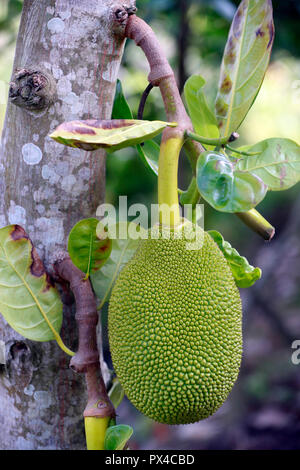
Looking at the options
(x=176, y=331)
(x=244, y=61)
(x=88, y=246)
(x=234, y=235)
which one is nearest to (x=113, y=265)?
(x=88, y=246)

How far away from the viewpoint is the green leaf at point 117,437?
63cm

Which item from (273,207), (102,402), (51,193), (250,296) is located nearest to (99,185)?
(51,193)

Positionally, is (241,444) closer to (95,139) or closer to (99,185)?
(99,185)

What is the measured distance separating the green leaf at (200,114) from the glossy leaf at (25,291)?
28 centimetres

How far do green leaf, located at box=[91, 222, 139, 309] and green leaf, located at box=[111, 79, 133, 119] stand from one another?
18 centimetres

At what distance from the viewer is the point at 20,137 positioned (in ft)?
2.34

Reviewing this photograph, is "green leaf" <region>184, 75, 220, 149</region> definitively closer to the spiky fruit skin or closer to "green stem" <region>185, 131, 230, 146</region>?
"green stem" <region>185, 131, 230, 146</region>

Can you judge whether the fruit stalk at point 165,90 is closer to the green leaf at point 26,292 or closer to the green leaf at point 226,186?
the green leaf at point 226,186

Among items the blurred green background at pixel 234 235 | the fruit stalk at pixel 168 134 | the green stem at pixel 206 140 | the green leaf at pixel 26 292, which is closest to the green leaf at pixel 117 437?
the green leaf at pixel 26 292

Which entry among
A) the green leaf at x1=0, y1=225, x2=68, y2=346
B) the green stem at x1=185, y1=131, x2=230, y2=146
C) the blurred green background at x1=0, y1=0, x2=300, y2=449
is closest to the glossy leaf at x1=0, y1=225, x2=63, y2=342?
the green leaf at x1=0, y1=225, x2=68, y2=346

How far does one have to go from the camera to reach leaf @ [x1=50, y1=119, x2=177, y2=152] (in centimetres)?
52

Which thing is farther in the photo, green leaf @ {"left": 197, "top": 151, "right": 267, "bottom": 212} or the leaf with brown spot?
the leaf with brown spot

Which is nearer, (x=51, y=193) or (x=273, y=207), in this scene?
(x=51, y=193)
